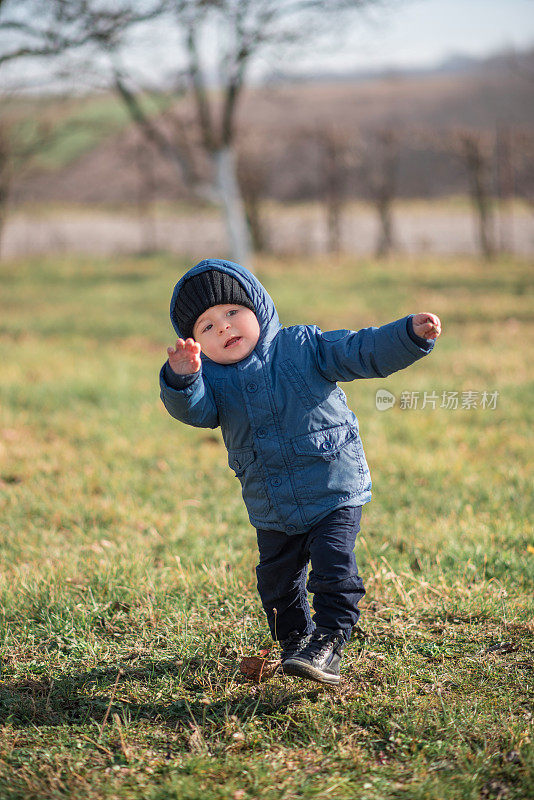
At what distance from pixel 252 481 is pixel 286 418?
9.5 inches

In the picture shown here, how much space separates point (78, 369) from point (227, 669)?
4942 mm

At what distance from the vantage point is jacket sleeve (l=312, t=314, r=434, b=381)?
7.44 feet

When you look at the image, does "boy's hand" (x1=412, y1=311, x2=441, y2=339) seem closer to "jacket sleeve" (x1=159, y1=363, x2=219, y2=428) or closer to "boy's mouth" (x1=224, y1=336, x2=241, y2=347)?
"boy's mouth" (x1=224, y1=336, x2=241, y2=347)

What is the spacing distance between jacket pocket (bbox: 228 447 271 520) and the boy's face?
0.31m

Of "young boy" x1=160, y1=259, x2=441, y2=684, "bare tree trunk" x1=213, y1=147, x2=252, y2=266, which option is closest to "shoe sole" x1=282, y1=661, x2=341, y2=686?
"young boy" x1=160, y1=259, x2=441, y2=684

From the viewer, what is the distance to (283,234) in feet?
47.9

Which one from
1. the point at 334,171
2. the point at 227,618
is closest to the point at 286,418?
the point at 227,618

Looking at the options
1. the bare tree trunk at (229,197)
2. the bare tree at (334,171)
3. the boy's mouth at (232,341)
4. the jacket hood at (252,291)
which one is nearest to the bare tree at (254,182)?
the bare tree at (334,171)

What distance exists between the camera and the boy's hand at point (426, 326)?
2.22 metres

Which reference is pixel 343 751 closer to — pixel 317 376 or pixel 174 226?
pixel 317 376

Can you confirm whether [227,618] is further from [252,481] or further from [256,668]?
[252,481]

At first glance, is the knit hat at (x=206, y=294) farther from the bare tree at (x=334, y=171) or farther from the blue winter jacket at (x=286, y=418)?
the bare tree at (x=334, y=171)

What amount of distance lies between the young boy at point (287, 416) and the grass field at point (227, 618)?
0.94 feet

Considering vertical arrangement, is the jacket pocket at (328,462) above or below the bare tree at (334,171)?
below
